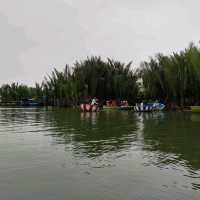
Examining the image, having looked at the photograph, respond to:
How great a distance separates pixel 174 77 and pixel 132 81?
39.8ft

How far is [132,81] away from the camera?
58031 mm

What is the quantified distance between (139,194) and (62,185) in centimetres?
155

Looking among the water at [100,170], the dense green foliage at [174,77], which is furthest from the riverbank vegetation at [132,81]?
the water at [100,170]

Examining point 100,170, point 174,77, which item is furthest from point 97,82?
point 100,170

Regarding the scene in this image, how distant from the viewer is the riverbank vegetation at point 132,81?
45.9m

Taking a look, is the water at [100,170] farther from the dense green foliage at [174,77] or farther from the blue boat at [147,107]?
the dense green foliage at [174,77]

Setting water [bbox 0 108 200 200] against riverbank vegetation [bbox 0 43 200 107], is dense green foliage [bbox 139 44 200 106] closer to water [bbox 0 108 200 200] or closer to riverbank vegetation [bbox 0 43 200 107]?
riverbank vegetation [bbox 0 43 200 107]

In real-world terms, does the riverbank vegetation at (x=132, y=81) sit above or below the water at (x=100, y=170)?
above

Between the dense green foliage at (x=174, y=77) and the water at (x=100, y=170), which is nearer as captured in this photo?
the water at (x=100, y=170)

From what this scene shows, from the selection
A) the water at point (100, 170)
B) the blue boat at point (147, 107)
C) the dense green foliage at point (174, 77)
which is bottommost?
the water at point (100, 170)

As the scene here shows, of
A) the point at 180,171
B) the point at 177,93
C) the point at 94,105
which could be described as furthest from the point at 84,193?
the point at 177,93

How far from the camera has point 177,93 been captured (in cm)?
4853

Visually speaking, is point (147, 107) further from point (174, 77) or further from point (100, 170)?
point (100, 170)

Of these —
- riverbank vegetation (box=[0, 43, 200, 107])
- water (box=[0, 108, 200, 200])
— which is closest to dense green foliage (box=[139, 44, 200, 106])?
riverbank vegetation (box=[0, 43, 200, 107])
